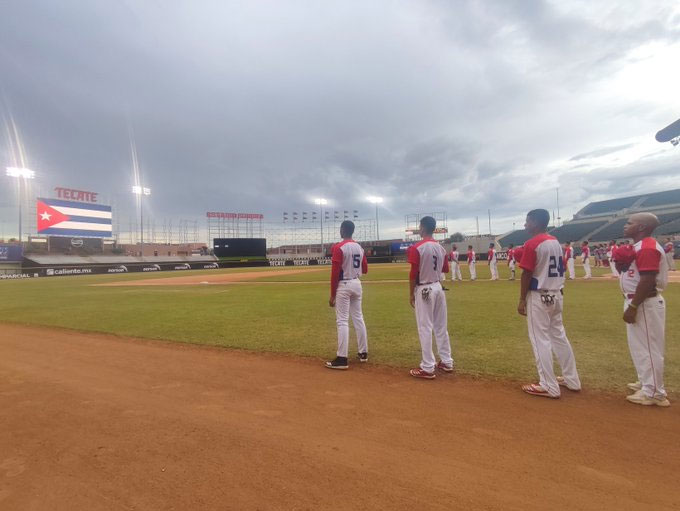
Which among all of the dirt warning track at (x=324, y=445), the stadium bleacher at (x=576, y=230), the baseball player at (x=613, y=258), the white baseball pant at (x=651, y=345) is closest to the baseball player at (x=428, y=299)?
the dirt warning track at (x=324, y=445)

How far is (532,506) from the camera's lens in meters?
2.11

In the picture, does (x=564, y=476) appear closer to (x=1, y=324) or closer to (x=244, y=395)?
(x=244, y=395)

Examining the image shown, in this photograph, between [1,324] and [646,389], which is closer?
[646,389]

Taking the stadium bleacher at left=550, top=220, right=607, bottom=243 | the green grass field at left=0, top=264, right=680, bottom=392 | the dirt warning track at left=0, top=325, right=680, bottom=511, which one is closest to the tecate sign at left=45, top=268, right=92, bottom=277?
the green grass field at left=0, top=264, right=680, bottom=392

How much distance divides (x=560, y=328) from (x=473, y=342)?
2.25 metres

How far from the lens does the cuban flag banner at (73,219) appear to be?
145ft

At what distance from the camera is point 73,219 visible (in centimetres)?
4669

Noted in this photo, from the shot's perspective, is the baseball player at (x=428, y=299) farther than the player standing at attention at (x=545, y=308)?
Yes

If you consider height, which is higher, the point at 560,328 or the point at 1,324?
the point at 560,328

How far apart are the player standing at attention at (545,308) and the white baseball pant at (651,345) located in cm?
59

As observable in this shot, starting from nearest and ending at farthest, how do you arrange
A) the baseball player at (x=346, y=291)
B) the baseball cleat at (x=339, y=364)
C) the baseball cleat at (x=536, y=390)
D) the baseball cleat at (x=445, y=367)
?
the baseball cleat at (x=536, y=390) → the baseball cleat at (x=445, y=367) → the baseball cleat at (x=339, y=364) → the baseball player at (x=346, y=291)

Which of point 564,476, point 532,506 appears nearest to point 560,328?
point 564,476

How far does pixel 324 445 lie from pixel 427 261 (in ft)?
8.53

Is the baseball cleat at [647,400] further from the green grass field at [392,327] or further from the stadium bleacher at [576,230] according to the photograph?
the stadium bleacher at [576,230]
